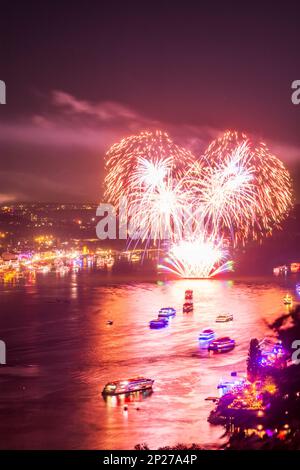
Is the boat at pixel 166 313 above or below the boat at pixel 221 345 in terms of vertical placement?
above

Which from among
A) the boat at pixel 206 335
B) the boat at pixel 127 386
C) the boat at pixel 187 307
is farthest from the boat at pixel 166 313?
the boat at pixel 127 386

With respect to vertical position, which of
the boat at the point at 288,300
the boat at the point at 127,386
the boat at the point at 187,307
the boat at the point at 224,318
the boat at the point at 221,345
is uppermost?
the boat at the point at 288,300

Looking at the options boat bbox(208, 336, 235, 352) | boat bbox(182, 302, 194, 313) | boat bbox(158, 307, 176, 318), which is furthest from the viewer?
boat bbox(182, 302, 194, 313)

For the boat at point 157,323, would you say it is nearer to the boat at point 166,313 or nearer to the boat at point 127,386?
the boat at point 166,313

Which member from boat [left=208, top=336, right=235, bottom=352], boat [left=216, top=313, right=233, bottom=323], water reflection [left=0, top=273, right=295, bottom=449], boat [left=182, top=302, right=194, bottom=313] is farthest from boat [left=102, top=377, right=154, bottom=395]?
boat [left=182, top=302, right=194, bottom=313]

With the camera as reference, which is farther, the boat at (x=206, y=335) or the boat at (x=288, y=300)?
the boat at (x=288, y=300)

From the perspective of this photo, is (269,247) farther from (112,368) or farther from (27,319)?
(112,368)

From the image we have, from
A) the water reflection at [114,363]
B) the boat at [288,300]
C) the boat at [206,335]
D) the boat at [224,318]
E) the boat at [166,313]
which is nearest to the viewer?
the water reflection at [114,363]

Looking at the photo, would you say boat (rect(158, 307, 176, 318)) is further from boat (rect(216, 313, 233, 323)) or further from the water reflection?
boat (rect(216, 313, 233, 323))
